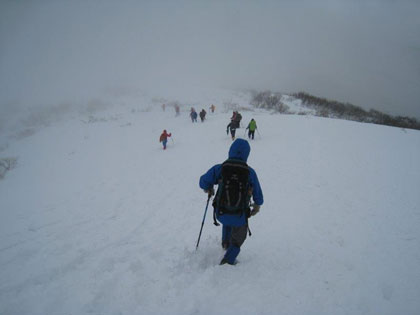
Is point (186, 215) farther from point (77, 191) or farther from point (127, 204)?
point (77, 191)

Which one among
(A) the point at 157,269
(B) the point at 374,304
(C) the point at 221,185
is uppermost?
(C) the point at 221,185

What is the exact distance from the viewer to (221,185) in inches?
111

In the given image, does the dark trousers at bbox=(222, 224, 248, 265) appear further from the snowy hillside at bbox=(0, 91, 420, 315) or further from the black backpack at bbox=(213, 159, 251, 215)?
the black backpack at bbox=(213, 159, 251, 215)

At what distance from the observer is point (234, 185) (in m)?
2.71

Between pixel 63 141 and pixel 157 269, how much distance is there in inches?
876

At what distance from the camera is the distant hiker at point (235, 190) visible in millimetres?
2709

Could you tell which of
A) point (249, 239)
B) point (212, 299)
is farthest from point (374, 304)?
point (212, 299)

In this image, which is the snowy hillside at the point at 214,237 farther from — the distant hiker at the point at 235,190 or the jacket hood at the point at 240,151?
the jacket hood at the point at 240,151

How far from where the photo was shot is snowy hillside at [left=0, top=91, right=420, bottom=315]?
2.86 m

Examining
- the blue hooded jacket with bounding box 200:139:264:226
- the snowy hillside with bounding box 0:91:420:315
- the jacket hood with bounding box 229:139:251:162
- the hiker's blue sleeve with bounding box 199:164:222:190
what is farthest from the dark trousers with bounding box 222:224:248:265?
the jacket hood with bounding box 229:139:251:162

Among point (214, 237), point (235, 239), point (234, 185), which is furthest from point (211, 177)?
point (214, 237)

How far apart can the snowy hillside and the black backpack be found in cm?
137

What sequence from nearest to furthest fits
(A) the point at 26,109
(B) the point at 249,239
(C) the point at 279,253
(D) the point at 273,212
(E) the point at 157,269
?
(E) the point at 157,269
(C) the point at 279,253
(B) the point at 249,239
(D) the point at 273,212
(A) the point at 26,109

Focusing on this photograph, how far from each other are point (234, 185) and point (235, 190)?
79mm
